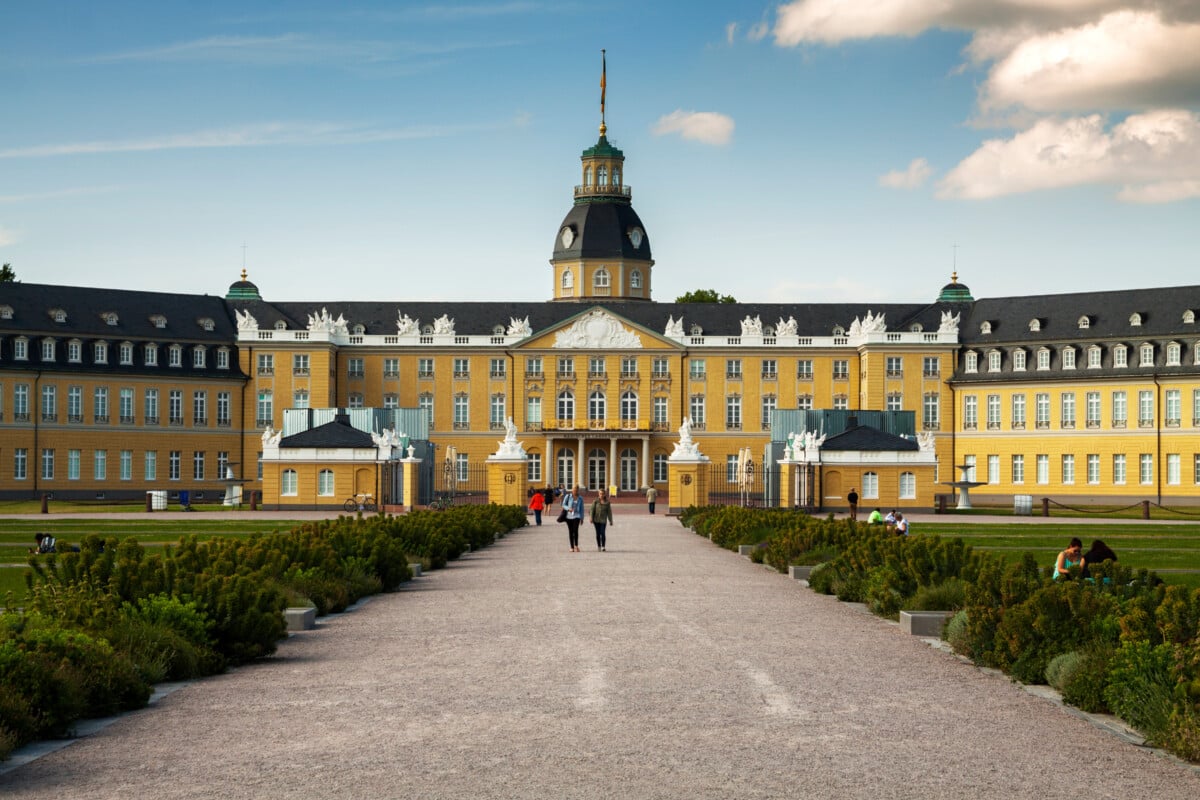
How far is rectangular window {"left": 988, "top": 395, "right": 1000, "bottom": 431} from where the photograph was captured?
3573 inches

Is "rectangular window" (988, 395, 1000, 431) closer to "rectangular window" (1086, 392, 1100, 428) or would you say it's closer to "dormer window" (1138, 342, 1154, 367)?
"rectangular window" (1086, 392, 1100, 428)

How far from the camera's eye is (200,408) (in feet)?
301

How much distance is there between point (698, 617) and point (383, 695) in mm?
7511

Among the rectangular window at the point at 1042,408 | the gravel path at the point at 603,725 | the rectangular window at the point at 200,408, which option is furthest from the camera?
the rectangular window at the point at 200,408

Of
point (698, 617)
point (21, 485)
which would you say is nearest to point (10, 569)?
point (698, 617)

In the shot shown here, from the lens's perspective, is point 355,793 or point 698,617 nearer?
point 355,793

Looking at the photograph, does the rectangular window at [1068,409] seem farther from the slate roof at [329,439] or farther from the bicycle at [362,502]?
the bicycle at [362,502]

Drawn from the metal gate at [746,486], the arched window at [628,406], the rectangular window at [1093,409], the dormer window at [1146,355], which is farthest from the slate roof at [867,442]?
the arched window at [628,406]

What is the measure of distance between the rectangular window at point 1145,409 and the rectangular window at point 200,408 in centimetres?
5086

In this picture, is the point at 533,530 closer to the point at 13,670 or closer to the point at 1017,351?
the point at 13,670

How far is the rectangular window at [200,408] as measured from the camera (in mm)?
91688

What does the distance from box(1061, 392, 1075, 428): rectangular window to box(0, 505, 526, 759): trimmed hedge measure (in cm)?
6913

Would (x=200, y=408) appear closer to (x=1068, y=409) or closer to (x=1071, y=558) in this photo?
(x=1068, y=409)

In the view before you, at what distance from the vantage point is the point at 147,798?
10156 mm
